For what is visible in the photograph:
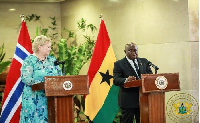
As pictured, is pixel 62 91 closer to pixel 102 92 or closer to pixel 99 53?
pixel 102 92

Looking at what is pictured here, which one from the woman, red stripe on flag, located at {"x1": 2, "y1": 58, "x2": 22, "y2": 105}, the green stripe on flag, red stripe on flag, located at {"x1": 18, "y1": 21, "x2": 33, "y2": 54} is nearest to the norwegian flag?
red stripe on flag, located at {"x1": 2, "y1": 58, "x2": 22, "y2": 105}

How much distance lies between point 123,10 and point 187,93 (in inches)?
76.1

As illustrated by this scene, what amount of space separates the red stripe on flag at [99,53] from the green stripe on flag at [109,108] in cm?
37

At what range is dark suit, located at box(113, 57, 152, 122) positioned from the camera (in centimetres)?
527

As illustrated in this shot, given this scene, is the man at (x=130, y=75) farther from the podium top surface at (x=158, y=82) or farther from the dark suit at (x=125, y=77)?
the podium top surface at (x=158, y=82)

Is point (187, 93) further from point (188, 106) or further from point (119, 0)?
point (119, 0)

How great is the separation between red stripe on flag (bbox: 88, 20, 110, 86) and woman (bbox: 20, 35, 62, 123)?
5.26 feet

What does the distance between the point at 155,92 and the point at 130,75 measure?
66cm

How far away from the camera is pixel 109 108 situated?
6.25m

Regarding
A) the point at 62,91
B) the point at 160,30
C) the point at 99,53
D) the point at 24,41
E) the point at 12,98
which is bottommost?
the point at 12,98

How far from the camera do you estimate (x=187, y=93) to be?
641 cm

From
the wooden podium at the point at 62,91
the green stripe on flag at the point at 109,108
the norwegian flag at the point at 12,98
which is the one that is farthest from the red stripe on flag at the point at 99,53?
the wooden podium at the point at 62,91

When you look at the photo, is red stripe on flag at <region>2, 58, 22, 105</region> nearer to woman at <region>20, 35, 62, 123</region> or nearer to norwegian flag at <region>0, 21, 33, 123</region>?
norwegian flag at <region>0, 21, 33, 123</region>

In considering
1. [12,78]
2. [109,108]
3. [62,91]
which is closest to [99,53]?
[109,108]
